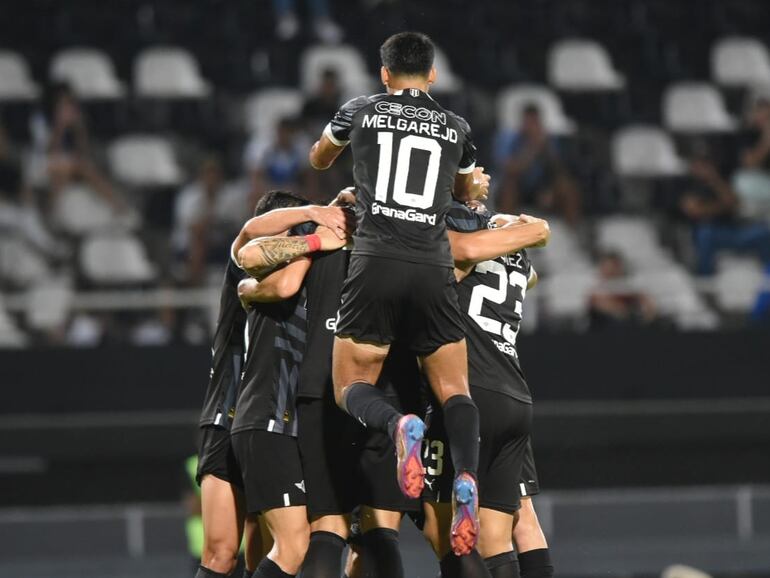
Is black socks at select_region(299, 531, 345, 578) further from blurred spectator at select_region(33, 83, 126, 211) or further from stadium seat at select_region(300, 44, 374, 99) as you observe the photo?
stadium seat at select_region(300, 44, 374, 99)

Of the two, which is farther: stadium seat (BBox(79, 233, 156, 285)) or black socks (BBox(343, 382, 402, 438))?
stadium seat (BBox(79, 233, 156, 285))

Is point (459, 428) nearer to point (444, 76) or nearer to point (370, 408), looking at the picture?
point (370, 408)

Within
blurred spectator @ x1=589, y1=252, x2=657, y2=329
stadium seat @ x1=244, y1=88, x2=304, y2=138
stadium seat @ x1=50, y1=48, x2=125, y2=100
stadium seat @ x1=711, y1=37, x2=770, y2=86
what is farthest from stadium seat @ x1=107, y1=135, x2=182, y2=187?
stadium seat @ x1=711, y1=37, x2=770, y2=86

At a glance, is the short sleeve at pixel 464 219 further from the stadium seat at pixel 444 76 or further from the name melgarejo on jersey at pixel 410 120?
the stadium seat at pixel 444 76

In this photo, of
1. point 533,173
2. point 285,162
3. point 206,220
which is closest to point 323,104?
point 285,162

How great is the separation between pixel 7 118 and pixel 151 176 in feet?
4.52

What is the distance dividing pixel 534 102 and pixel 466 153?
7.53 meters

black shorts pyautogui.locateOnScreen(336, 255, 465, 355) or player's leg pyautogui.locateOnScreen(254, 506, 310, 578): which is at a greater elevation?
black shorts pyautogui.locateOnScreen(336, 255, 465, 355)

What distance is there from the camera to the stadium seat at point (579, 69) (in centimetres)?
1429

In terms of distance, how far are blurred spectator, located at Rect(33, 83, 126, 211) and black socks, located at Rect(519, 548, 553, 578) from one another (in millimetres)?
6983

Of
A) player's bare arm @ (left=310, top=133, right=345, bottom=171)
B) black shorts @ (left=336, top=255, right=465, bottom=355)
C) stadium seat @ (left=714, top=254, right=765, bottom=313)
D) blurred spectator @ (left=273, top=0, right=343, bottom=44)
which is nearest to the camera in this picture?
black shorts @ (left=336, top=255, right=465, bottom=355)

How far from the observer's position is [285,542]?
5828mm

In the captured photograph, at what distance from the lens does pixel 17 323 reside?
455 inches

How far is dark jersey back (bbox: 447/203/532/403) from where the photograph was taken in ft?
19.7
